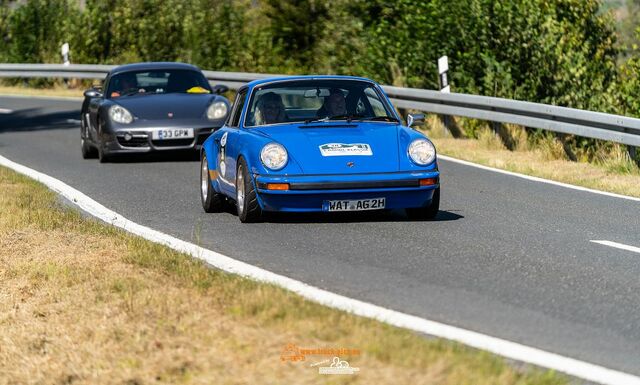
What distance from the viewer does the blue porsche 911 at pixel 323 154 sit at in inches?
421

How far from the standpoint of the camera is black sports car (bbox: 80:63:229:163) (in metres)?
17.6

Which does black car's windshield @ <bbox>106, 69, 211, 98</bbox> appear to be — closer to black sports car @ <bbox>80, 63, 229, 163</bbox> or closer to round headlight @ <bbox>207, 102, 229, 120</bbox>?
black sports car @ <bbox>80, 63, 229, 163</bbox>

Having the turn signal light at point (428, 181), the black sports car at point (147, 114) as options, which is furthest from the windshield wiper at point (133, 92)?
the turn signal light at point (428, 181)

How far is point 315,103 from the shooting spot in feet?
38.6

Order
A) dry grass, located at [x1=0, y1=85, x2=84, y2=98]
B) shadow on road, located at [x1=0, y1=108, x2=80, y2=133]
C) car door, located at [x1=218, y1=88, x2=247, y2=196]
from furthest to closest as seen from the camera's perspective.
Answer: dry grass, located at [x1=0, y1=85, x2=84, y2=98] → shadow on road, located at [x1=0, y1=108, x2=80, y2=133] → car door, located at [x1=218, y1=88, x2=247, y2=196]

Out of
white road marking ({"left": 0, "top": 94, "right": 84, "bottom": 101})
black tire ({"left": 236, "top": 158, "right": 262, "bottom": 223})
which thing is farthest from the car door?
white road marking ({"left": 0, "top": 94, "right": 84, "bottom": 101})

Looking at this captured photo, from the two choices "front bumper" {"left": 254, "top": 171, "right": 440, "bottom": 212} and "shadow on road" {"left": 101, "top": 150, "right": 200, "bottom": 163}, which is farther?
"shadow on road" {"left": 101, "top": 150, "right": 200, "bottom": 163}

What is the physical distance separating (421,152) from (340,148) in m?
0.68

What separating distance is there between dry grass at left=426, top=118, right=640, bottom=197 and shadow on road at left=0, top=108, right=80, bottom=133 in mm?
7900

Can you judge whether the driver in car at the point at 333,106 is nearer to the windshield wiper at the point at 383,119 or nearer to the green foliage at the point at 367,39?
the windshield wiper at the point at 383,119

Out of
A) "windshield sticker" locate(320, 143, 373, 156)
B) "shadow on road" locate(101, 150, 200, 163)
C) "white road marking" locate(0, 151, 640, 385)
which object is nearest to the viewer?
"white road marking" locate(0, 151, 640, 385)

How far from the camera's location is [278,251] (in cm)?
948

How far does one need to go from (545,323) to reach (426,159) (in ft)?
14.0

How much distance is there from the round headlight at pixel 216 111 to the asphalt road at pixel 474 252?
81.4 inches
